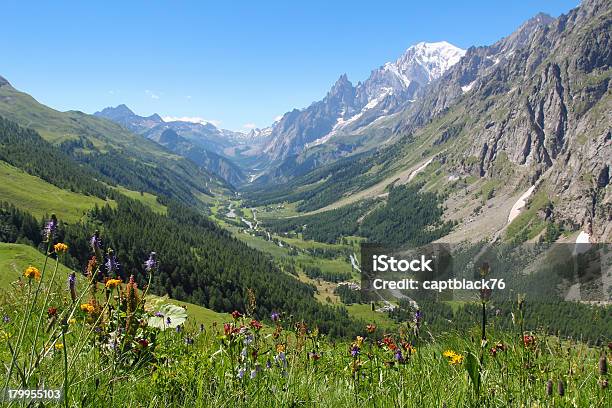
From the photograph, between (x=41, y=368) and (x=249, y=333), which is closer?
(x=41, y=368)

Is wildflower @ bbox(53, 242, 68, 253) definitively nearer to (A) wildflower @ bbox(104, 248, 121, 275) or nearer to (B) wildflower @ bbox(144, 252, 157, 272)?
(A) wildflower @ bbox(104, 248, 121, 275)

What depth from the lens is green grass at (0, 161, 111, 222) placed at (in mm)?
153500

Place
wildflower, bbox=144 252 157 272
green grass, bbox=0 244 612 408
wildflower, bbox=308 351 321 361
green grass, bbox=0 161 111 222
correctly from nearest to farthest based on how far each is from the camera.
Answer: green grass, bbox=0 244 612 408
wildflower, bbox=144 252 157 272
wildflower, bbox=308 351 321 361
green grass, bbox=0 161 111 222

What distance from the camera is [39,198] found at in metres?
164

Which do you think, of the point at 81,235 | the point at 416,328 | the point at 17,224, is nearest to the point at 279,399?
the point at 416,328

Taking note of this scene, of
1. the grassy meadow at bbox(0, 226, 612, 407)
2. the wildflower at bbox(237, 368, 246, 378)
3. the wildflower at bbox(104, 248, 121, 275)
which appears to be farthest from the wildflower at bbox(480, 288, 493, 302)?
the wildflower at bbox(104, 248, 121, 275)

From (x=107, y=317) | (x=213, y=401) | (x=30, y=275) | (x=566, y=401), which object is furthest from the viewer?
(x=107, y=317)

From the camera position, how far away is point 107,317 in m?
5.96

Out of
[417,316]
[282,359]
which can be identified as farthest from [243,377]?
[417,316]

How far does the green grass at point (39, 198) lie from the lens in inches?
6043

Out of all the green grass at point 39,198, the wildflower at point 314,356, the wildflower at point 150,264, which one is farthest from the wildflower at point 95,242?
the green grass at point 39,198

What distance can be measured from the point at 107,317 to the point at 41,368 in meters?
1.46

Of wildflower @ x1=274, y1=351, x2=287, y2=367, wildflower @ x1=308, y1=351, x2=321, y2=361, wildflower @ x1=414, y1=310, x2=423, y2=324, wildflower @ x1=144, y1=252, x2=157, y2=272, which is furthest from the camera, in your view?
wildflower @ x1=308, y1=351, x2=321, y2=361

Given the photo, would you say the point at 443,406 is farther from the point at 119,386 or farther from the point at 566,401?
the point at 119,386
